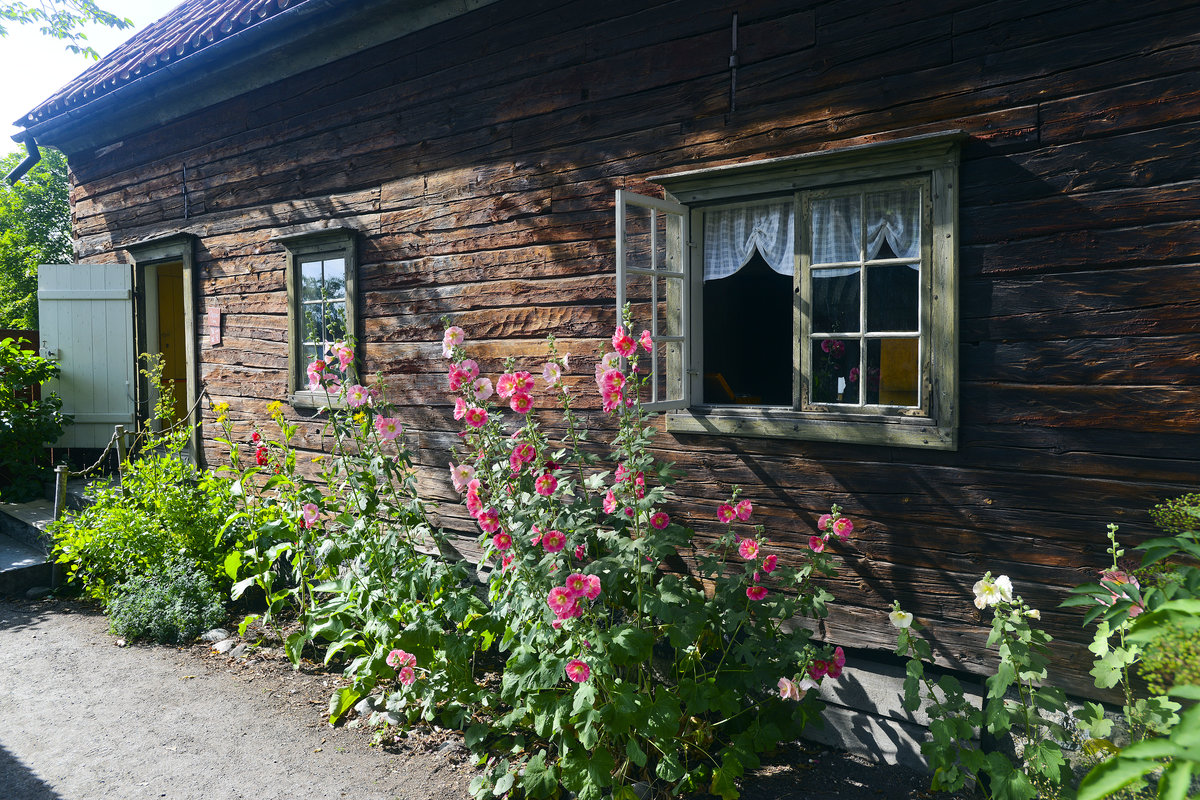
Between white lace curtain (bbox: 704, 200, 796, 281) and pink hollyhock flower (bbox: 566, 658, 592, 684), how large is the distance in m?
2.13

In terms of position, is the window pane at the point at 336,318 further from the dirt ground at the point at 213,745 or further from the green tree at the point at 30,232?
the green tree at the point at 30,232

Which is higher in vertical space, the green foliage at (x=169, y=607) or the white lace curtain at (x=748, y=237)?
the white lace curtain at (x=748, y=237)

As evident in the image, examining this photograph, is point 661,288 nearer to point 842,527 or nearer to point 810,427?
point 810,427

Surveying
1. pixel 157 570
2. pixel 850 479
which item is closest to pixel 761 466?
pixel 850 479

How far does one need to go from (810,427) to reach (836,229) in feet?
3.15

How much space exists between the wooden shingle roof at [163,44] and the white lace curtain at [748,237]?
145 inches

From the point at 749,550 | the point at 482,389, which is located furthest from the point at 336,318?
the point at 749,550

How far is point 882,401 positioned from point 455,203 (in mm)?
3228

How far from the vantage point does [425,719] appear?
158 inches

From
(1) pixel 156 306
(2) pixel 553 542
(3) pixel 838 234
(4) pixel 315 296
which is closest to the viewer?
(2) pixel 553 542

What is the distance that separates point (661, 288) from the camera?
4457mm

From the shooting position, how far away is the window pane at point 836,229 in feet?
12.4

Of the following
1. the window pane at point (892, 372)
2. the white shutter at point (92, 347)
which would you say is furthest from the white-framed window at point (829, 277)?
the white shutter at point (92, 347)

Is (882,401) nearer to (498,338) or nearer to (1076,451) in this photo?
(1076,451)
